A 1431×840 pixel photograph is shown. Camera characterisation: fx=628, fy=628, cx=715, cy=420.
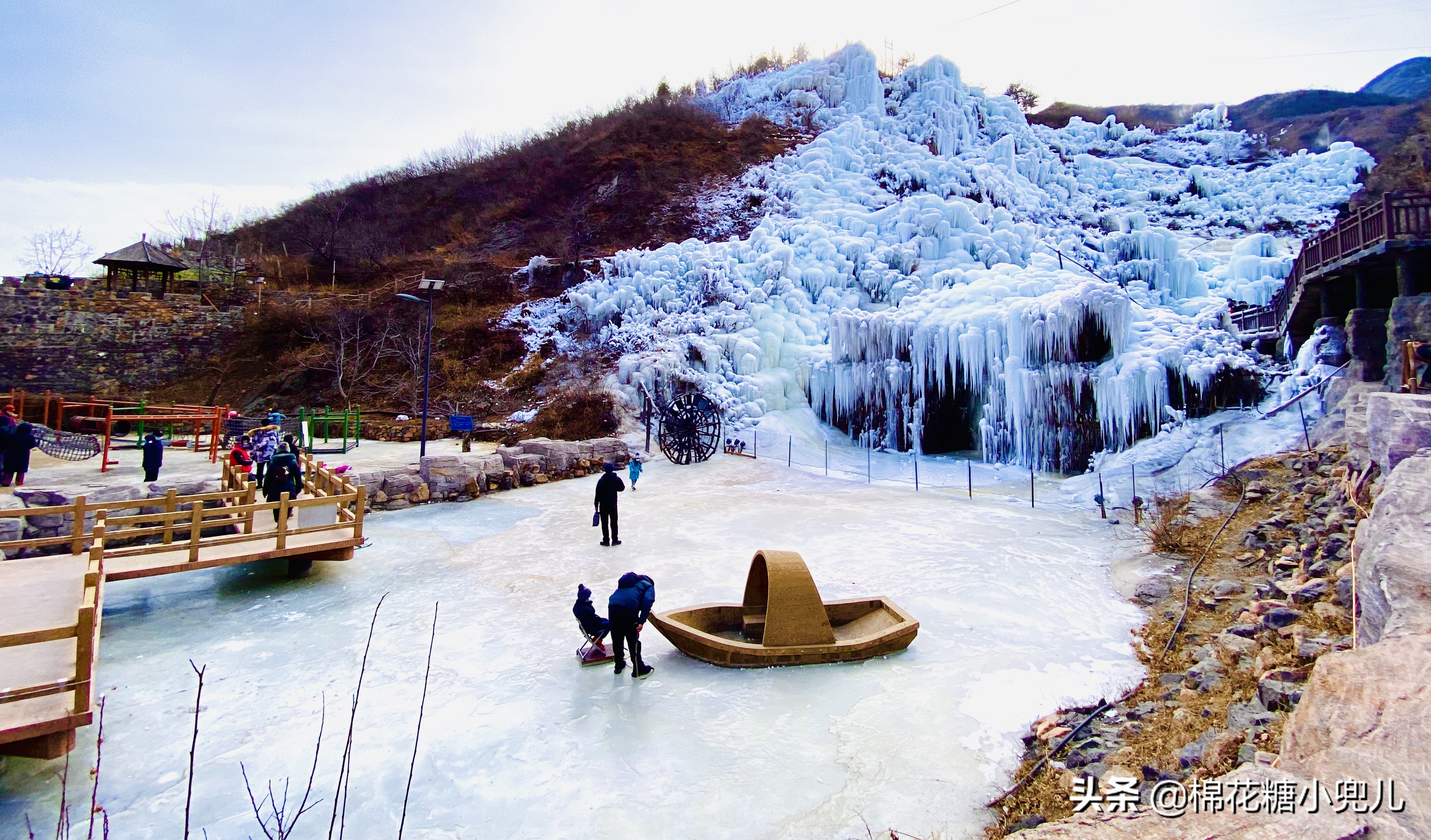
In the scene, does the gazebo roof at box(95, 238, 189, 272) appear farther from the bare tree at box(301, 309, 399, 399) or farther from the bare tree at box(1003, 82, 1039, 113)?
the bare tree at box(1003, 82, 1039, 113)

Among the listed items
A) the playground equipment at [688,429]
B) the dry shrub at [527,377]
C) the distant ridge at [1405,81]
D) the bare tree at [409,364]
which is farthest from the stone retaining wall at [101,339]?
the distant ridge at [1405,81]

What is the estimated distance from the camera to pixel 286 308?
28297 millimetres

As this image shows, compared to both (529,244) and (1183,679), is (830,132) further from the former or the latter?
(1183,679)

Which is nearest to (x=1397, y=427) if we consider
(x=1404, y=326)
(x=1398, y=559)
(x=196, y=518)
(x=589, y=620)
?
(x=1398, y=559)

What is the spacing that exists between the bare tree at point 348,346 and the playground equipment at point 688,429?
14218 millimetres

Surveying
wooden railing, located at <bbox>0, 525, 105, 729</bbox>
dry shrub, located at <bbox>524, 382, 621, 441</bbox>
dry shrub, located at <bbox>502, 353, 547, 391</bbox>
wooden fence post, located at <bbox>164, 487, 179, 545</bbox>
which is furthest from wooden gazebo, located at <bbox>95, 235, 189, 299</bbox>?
wooden railing, located at <bbox>0, 525, 105, 729</bbox>

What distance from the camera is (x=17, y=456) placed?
9938mm

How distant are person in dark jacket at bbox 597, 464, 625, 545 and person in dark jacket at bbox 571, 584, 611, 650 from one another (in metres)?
3.67

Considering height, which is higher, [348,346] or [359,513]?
[348,346]

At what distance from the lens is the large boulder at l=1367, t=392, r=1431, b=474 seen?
5098 millimetres

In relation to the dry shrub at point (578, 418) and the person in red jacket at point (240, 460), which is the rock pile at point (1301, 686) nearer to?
the person in red jacket at point (240, 460)

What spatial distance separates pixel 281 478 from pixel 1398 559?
1115 centimetres

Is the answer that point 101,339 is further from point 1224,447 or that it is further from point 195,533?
point 1224,447

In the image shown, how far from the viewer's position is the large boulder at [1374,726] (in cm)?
187
